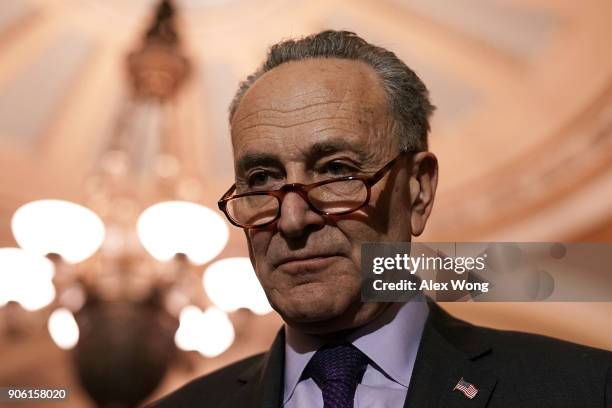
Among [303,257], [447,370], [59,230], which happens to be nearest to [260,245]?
[303,257]

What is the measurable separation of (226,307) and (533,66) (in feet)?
6.41

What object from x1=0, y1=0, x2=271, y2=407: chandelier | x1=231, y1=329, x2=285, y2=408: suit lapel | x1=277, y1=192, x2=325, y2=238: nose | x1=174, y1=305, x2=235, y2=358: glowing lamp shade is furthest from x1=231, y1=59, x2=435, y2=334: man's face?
x1=174, y1=305, x2=235, y2=358: glowing lamp shade

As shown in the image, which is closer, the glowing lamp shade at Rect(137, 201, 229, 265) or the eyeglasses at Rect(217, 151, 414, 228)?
the eyeglasses at Rect(217, 151, 414, 228)

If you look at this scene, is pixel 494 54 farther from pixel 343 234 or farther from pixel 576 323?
pixel 343 234

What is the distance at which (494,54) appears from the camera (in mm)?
4168

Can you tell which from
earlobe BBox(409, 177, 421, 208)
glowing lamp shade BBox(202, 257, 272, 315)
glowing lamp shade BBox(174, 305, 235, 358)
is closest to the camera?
earlobe BBox(409, 177, 421, 208)

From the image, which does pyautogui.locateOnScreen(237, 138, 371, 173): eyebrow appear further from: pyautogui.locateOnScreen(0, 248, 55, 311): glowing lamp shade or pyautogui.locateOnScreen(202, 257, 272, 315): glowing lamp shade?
pyautogui.locateOnScreen(202, 257, 272, 315): glowing lamp shade

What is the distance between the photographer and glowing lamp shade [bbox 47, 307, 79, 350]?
11.0 feet

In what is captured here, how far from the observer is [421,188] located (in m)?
1.22

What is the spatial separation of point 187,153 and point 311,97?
381 centimetres

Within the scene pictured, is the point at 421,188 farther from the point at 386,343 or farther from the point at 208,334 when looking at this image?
the point at 208,334

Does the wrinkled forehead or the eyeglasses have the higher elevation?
the wrinkled forehead

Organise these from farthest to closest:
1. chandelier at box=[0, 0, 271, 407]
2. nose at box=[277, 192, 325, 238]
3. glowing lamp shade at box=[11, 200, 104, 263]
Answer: glowing lamp shade at box=[11, 200, 104, 263] → chandelier at box=[0, 0, 271, 407] → nose at box=[277, 192, 325, 238]

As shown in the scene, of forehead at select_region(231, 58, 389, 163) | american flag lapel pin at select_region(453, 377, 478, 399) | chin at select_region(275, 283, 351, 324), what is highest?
forehead at select_region(231, 58, 389, 163)
